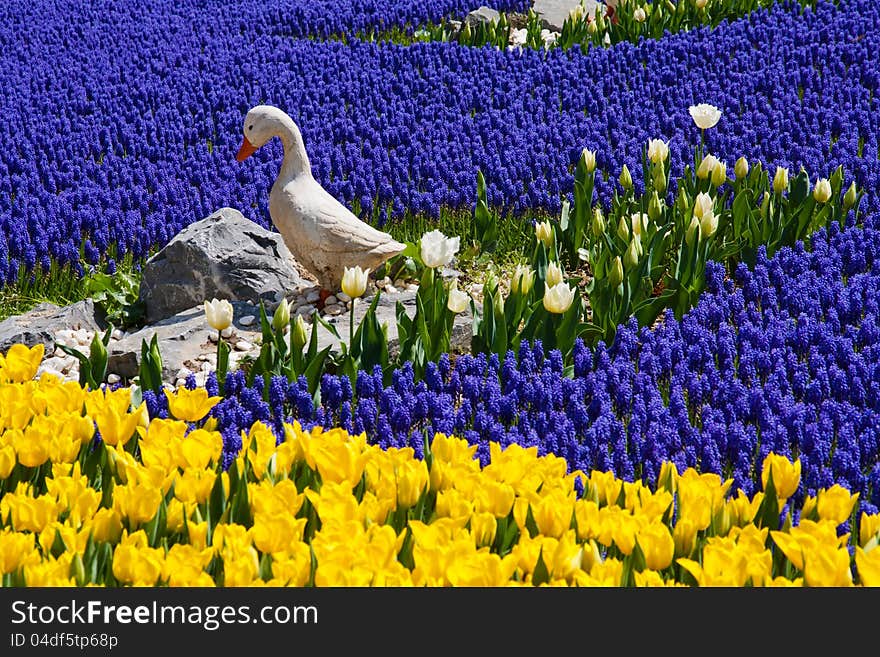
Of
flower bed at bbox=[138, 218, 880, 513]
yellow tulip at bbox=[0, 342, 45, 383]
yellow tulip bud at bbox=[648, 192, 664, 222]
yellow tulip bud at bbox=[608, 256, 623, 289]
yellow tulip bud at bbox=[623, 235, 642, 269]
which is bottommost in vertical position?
flower bed at bbox=[138, 218, 880, 513]

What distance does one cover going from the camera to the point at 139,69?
33.4ft

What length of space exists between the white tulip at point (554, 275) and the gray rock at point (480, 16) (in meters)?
7.70

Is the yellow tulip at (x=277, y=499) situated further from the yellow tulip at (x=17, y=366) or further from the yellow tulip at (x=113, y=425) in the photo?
the yellow tulip at (x=17, y=366)

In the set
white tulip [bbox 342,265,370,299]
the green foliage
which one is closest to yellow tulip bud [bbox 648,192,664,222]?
white tulip [bbox 342,265,370,299]

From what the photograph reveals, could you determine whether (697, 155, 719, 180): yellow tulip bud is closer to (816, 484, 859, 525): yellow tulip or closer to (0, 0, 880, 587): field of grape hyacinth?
(0, 0, 880, 587): field of grape hyacinth

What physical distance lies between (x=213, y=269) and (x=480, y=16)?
7.51 meters

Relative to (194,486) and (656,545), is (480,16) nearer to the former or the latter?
(194,486)

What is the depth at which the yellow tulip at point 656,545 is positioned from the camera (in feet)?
8.15

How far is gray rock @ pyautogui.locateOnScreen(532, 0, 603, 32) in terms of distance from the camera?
40.0 ft

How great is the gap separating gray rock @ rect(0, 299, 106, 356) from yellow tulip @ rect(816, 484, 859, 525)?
369 cm

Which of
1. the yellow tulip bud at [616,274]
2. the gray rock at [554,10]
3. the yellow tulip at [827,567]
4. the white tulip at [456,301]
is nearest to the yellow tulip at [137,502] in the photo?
the yellow tulip at [827,567]

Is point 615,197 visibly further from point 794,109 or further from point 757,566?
point 757,566

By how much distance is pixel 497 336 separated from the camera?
4.39m

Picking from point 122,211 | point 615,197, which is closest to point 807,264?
point 615,197
